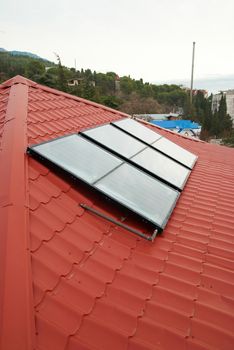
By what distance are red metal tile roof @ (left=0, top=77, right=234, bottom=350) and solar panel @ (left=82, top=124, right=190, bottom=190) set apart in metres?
0.77

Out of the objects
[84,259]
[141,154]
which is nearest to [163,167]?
[141,154]

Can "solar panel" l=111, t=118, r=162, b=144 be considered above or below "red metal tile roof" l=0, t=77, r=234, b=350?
above

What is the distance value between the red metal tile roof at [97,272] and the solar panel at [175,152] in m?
1.91

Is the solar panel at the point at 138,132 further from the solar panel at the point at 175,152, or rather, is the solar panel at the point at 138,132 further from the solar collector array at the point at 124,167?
the solar collector array at the point at 124,167

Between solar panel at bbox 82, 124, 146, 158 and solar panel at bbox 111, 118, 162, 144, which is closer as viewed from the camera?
solar panel at bbox 82, 124, 146, 158

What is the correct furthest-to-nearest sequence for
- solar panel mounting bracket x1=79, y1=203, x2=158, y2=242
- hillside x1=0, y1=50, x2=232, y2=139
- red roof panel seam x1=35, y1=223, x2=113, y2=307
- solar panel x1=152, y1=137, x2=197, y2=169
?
hillside x1=0, y1=50, x2=232, y2=139 < solar panel x1=152, y1=137, x2=197, y2=169 < solar panel mounting bracket x1=79, y1=203, x2=158, y2=242 < red roof panel seam x1=35, y1=223, x2=113, y2=307

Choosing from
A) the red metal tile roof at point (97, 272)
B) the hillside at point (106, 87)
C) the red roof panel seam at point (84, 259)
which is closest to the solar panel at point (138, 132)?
the red metal tile roof at point (97, 272)

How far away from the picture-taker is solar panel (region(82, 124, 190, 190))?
4531mm

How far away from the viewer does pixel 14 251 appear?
216 centimetres

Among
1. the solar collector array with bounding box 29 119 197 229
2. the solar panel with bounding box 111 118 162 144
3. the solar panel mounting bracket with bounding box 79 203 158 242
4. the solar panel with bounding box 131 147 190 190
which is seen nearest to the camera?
the solar panel mounting bracket with bounding box 79 203 158 242

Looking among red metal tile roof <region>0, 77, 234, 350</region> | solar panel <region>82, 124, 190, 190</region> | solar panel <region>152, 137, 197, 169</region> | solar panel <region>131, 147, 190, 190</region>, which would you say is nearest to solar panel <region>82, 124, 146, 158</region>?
solar panel <region>82, 124, 190, 190</region>

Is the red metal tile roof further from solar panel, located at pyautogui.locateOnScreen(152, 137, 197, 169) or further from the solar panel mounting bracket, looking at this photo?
solar panel, located at pyautogui.locateOnScreen(152, 137, 197, 169)

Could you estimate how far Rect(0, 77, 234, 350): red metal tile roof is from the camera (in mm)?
1855

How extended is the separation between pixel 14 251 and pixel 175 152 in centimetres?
464
